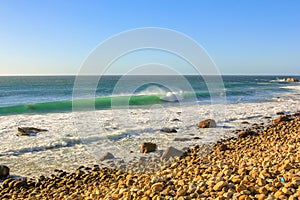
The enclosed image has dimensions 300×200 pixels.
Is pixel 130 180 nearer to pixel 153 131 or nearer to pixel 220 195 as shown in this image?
pixel 220 195

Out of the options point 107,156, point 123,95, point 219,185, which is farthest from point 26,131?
point 123,95

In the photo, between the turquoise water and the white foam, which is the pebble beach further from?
the turquoise water

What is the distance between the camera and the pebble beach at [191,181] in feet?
10.5

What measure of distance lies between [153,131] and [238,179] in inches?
259

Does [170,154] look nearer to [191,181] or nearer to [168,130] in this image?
[191,181]

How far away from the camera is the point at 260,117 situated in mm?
12516

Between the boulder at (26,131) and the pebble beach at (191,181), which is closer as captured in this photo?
the pebble beach at (191,181)

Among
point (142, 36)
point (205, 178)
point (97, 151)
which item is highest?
point (142, 36)

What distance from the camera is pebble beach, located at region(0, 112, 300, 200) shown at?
3195 mm

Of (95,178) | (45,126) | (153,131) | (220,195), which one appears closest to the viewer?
(220,195)

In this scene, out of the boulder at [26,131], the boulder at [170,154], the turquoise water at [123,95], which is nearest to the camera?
the boulder at [170,154]

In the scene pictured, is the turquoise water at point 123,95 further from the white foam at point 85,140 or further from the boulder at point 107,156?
the boulder at point 107,156

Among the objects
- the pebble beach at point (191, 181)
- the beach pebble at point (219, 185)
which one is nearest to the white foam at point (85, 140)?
the pebble beach at point (191, 181)

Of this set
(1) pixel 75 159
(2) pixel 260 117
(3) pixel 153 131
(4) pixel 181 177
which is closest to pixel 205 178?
(4) pixel 181 177
